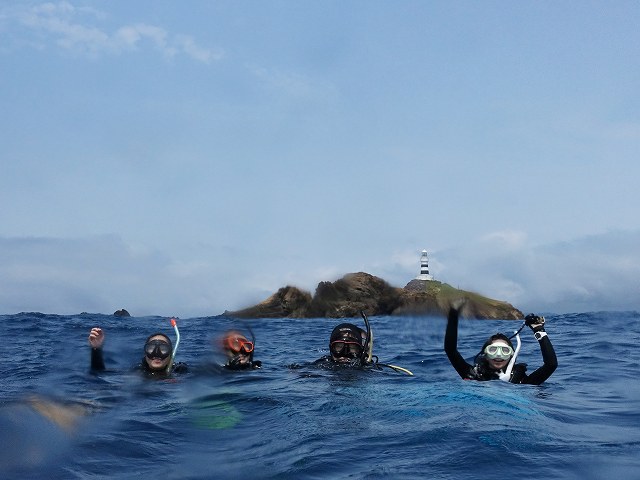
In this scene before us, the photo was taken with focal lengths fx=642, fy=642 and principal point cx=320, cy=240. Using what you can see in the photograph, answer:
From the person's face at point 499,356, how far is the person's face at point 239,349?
385 cm

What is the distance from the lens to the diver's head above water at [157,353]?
1002 cm

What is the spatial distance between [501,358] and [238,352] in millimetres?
4203

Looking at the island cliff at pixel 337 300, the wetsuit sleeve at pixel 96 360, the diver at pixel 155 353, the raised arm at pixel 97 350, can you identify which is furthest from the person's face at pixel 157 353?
the island cliff at pixel 337 300

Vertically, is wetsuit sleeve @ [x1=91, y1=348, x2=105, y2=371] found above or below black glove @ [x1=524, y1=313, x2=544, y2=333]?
below

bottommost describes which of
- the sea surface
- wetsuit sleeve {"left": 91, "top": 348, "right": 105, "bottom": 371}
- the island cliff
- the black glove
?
the sea surface

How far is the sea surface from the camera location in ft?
17.4

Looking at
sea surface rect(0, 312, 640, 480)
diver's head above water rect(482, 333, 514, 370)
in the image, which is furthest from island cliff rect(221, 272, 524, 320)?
diver's head above water rect(482, 333, 514, 370)

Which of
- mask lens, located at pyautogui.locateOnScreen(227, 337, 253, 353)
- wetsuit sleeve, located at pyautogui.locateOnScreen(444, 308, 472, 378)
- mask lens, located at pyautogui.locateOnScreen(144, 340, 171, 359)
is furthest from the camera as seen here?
mask lens, located at pyautogui.locateOnScreen(227, 337, 253, 353)

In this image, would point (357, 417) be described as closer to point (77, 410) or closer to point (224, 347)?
point (77, 410)

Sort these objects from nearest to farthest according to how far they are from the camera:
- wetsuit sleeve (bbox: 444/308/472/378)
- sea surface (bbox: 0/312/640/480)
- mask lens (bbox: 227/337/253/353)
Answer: sea surface (bbox: 0/312/640/480)
wetsuit sleeve (bbox: 444/308/472/378)
mask lens (bbox: 227/337/253/353)

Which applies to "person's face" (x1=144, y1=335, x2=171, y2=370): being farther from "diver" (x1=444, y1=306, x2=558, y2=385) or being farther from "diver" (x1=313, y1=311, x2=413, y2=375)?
"diver" (x1=444, y1=306, x2=558, y2=385)

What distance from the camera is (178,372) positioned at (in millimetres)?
10539

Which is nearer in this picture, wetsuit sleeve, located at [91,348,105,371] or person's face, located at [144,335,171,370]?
person's face, located at [144,335,171,370]

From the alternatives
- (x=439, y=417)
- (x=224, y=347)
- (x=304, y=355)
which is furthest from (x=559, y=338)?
(x=439, y=417)
